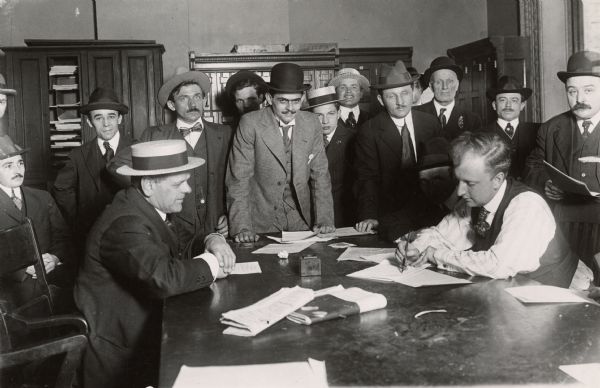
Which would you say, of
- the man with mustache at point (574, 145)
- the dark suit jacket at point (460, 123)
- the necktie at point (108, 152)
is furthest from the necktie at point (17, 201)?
the man with mustache at point (574, 145)

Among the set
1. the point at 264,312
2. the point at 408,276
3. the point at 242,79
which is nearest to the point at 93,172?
the point at 242,79

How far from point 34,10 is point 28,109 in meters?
1.59

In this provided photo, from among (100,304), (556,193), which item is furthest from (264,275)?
(556,193)

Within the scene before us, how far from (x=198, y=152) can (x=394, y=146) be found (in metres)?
1.43

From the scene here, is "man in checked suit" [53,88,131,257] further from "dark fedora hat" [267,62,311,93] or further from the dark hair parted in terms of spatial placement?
the dark hair parted

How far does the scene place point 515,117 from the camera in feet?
16.2

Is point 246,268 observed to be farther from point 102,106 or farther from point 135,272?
point 102,106

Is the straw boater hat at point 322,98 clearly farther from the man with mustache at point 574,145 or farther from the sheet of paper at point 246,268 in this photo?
the sheet of paper at point 246,268

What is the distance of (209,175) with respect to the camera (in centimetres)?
446

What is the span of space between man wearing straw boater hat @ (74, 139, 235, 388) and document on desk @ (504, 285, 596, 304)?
1.18 meters

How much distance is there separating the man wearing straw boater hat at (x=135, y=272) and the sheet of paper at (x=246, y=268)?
119mm

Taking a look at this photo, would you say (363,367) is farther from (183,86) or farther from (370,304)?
(183,86)

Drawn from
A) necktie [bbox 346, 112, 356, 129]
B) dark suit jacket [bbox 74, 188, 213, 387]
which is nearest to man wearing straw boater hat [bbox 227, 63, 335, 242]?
dark suit jacket [bbox 74, 188, 213, 387]

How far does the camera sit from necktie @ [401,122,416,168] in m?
4.43
